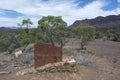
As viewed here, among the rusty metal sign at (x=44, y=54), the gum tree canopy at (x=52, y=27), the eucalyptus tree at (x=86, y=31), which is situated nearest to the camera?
the rusty metal sign at (x=44, y=54)

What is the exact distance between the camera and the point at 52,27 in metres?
35.8

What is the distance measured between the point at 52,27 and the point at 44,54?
772 inches

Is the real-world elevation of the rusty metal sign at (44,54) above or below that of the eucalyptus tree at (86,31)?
below

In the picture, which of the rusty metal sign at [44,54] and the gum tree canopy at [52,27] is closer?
the rusty metal sign at [44,54]

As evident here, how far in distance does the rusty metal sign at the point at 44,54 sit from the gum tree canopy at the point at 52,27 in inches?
710

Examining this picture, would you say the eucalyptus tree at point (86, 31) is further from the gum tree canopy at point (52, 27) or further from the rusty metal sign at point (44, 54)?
the rusty metal sign at point (44, 54)

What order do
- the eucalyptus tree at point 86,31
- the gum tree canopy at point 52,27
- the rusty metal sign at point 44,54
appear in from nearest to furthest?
the rusty metal sign at point 44,54 < the gum tree canopy at point 52,27 < the eucalyptus tree at point 86,31

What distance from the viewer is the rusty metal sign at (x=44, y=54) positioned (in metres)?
16.2

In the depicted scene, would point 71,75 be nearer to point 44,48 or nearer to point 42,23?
point 44,48

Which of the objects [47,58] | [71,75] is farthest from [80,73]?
[47,58]

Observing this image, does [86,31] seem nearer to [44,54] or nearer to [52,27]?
[52,27]

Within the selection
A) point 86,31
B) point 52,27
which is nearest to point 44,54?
point 52,27

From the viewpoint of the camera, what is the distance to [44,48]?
1638 cm

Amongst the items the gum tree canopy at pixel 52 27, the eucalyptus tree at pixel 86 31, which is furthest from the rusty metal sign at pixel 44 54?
the eucalyptus tree at pixel 86 31
